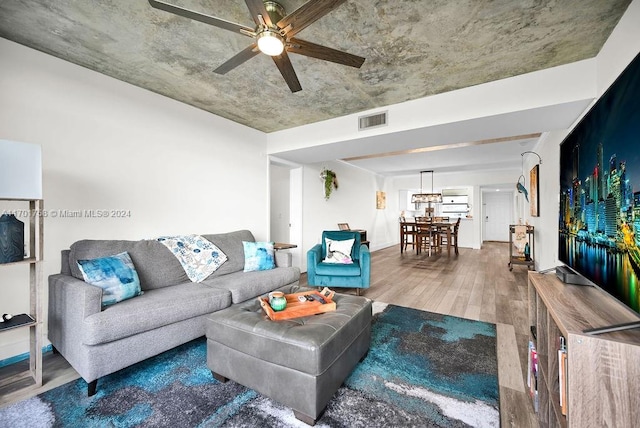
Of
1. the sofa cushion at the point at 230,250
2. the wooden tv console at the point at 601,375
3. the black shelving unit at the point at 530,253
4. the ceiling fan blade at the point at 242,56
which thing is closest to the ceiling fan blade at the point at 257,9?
the ceiling fan blade at the point at 242,56

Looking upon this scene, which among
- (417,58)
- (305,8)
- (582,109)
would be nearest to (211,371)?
(305,8)

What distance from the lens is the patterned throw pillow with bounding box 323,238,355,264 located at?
3670 millimetres

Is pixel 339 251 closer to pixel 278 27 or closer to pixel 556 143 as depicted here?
pixel 278 27

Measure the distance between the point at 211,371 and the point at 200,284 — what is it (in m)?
0.91

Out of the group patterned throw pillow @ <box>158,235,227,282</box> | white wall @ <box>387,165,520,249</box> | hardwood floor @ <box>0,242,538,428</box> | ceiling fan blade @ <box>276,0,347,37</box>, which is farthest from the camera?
white wall @ <box>387,165,520,249</box>

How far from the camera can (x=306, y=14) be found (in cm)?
142

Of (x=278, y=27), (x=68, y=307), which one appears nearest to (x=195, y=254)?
(x=68, y=307)

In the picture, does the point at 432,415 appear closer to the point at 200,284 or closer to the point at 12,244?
the point at 200,284

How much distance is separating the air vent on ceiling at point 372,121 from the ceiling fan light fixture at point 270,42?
183 centimetres

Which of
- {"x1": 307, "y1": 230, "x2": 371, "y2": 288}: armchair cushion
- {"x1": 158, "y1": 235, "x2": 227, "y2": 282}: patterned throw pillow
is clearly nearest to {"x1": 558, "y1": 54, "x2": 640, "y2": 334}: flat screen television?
{"x1": 307, "y1": 230, "x2": 371, "y2": 288}: armchair cushion

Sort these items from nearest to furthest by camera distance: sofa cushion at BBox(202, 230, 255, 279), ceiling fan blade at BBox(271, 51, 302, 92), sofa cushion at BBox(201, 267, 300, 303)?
ceiling fan blade at BBox(271, 51, 302, 92) < sofa cushion at BBox(201, 267, 300, 303) < sofa cushion at BBox(202, 230, 255, 279)

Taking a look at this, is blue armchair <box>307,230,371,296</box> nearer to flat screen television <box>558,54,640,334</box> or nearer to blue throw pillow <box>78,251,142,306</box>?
blue throw pillow <box>78,251,142,306</box>

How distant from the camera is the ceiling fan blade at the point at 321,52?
5.45 ft

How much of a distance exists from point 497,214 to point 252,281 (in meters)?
10.5
